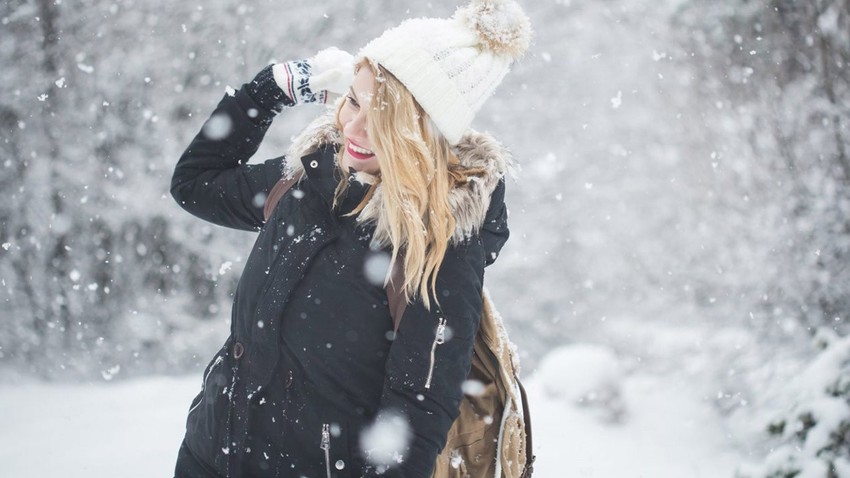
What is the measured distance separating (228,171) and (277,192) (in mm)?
227

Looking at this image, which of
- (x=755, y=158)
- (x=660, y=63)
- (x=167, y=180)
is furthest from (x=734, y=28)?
(x=167, y=180)

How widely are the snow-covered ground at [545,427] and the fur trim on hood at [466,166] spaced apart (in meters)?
3.17

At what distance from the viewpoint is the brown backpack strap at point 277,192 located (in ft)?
6.25

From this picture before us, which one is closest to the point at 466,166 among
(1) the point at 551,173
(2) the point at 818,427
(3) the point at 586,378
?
(2) the point at 818,427

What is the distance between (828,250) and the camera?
6277mm

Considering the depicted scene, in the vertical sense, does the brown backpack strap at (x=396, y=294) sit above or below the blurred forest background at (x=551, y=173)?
below

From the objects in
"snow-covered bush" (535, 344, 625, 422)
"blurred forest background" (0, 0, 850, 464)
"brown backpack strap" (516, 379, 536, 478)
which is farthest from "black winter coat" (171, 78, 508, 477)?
"blurred forest background" (0, 0, 850, 464)

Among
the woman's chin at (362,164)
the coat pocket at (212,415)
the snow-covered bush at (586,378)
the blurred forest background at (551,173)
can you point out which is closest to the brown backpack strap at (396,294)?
the woman's chin at (362,164)

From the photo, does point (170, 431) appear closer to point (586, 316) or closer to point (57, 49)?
point (57, 49)

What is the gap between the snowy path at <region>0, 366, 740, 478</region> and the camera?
420cm

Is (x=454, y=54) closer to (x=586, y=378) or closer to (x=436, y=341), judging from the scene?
(x=436, y=341)

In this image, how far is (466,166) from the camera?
182cm

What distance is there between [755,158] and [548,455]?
416 centimetres

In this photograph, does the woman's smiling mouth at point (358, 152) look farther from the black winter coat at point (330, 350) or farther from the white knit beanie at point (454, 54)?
the white knit beanie at point (454, 54)
